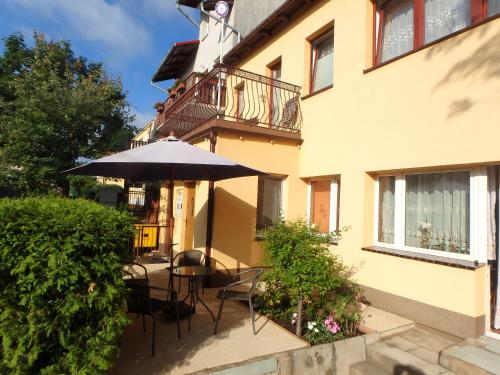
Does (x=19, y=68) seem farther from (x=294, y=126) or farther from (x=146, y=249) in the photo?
(x=294, y=126)

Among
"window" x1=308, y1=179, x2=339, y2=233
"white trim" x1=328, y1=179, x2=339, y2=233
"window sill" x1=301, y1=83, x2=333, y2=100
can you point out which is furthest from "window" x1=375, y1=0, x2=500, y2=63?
"window" x1=308, y1=179, x2=339, y2=233

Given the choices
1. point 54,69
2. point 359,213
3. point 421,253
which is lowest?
point 421,253

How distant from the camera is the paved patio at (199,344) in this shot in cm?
317

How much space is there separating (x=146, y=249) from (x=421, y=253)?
26.4ft

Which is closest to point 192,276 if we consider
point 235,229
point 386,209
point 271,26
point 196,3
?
point 235,229

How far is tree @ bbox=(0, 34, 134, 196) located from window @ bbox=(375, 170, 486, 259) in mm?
9148

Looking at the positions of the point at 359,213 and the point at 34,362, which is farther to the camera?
the point at 359,213

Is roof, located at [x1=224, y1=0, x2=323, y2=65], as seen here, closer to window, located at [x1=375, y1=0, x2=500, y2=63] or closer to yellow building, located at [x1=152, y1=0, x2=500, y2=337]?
yellow building, located at [x1=152, y1=0, x2=500, y2=337]

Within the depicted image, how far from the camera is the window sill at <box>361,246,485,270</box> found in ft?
13.1

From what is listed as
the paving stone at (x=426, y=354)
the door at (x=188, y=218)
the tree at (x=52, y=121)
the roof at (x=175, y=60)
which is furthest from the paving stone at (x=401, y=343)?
the roof at (x=175, y=60)

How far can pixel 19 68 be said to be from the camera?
12711 mm

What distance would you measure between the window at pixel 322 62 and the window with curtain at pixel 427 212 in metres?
2.91

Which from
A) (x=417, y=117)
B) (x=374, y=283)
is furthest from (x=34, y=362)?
(x=417, y=117)

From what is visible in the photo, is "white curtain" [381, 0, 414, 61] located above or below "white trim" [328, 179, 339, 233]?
→ above
